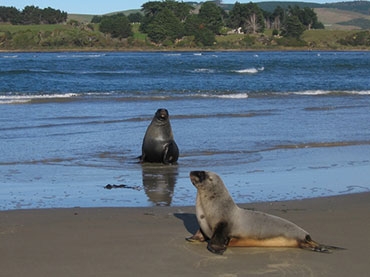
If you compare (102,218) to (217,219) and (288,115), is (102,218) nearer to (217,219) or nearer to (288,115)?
(217,219)

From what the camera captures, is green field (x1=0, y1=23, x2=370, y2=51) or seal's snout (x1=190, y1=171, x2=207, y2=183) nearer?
seal's snout (x1=190, y1=171, x2=207, y2=183)

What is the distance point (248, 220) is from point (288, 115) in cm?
1340

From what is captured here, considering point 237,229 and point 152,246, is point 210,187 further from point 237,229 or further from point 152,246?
point 152,246

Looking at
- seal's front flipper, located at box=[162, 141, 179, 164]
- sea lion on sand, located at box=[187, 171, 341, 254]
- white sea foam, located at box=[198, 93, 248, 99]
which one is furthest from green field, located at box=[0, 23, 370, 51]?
sea lion on sand, located at box=[187, 171, 341, 254]

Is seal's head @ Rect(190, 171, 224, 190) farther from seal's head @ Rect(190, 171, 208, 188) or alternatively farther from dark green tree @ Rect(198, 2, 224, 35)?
dark green tree @ Rect(198, 2, 224, 35)

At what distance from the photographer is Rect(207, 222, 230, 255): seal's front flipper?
19.9 ft

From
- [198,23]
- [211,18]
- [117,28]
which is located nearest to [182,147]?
[117,28]

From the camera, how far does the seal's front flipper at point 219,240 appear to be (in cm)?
606

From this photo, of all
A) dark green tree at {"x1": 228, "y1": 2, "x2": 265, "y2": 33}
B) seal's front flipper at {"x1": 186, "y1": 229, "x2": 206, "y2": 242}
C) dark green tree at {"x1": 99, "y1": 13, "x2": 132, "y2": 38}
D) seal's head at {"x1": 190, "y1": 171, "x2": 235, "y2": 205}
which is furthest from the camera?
dark green tree at {"x1": 228, "y1": 2, "x2": 265, "y2": 33}

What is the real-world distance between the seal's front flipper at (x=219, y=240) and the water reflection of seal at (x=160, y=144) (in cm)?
511

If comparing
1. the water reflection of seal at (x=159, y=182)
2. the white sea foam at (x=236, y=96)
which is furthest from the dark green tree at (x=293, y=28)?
the water reflection of seal at (x=159, y=182)

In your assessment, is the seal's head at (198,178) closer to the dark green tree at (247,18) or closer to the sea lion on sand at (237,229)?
the sea lion on sand at (237,229)

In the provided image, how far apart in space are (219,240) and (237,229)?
0.21 m

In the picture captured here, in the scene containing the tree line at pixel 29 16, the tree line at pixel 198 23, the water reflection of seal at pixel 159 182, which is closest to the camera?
the water reflection of seal at pixel 159 182
